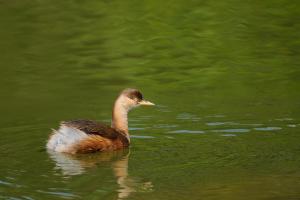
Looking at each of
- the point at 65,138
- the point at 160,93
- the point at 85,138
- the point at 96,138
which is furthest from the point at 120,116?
the point at 160,93

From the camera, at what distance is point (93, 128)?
1155 centimetres

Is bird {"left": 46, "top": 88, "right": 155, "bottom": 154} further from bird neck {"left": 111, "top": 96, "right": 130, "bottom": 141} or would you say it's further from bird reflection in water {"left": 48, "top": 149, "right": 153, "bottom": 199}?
bird neck {"left": 111, "top": 96, "right": 130, "bottom": 141}

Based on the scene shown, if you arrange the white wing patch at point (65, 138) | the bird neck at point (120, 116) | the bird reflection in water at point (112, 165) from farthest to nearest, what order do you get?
the bird neck at point (120, 116), the white wing patch at point (65, 138), the bird reflection in water at point (112, 165)

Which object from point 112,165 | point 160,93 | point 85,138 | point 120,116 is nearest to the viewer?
point 112,165

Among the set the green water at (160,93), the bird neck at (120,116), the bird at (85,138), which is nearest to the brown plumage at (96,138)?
the bird at (85,138)

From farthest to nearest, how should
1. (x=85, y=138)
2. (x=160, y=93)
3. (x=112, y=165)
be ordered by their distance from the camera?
(x=160, y=93)
(x=85, y=138)
(x=112, y=165)

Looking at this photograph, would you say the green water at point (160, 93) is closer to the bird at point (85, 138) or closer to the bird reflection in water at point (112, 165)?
the bird reflection in water at point (112, 165)

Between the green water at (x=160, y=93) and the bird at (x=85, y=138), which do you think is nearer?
the green water at (x=160, y=93)

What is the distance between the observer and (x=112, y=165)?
1107 centimetres

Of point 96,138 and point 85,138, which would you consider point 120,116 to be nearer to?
point 96,138

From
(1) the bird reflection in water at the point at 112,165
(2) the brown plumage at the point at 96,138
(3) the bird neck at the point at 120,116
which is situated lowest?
(1) the bird reflection in water at the point at 112,165

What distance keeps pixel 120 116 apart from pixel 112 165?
1350mm

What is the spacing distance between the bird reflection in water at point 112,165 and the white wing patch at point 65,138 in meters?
0.08

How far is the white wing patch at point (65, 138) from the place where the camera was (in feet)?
37.7
